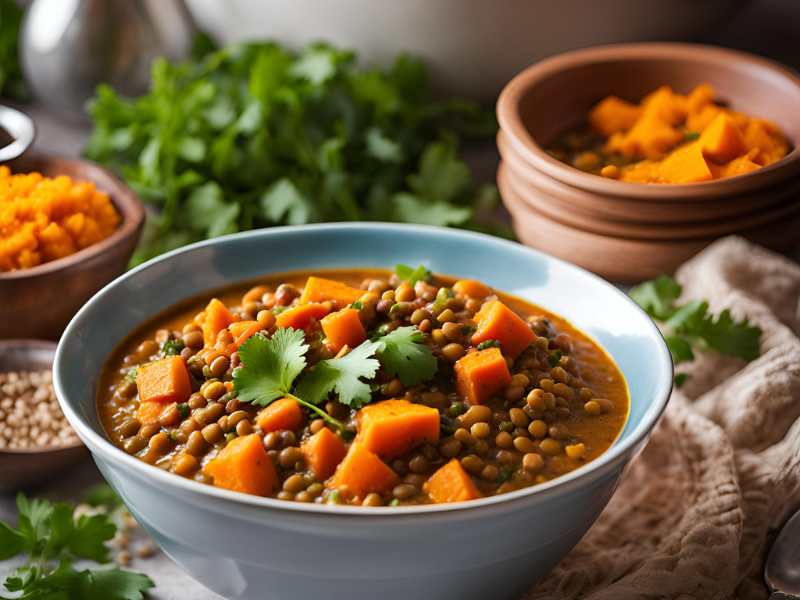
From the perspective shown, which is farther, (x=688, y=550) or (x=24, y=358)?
(x=24, y=358)

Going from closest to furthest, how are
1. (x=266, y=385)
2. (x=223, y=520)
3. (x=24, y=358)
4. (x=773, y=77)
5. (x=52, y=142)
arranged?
(x=223, y=520), (x=266, y=385), (x=24, y=358), (x=773, y=77), (x=52, y=142)

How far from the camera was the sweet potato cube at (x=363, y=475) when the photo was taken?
7.16 feet

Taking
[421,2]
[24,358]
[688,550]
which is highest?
[421,2]

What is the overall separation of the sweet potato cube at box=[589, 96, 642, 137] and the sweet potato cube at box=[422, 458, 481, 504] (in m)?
2.20

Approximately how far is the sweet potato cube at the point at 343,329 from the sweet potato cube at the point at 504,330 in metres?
0.27

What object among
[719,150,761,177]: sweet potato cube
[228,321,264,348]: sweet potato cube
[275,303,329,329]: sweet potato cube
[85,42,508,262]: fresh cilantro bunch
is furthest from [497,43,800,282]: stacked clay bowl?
[228,321,264,348]: sweet potato cube

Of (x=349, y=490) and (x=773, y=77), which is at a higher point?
(x=349, y=490)

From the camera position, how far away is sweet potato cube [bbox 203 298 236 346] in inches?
104

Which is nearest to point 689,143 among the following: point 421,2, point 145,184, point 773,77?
point 773,77

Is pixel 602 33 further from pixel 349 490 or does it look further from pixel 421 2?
pixel 349 490

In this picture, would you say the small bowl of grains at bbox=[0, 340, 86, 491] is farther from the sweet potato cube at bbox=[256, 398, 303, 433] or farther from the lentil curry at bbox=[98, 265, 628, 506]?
the sweet potato cube at bbox=[256, 398, 303, 433]

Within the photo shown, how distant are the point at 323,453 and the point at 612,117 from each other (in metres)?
2.31

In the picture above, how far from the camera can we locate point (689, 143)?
3.79 meters

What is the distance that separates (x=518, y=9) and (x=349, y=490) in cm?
270
